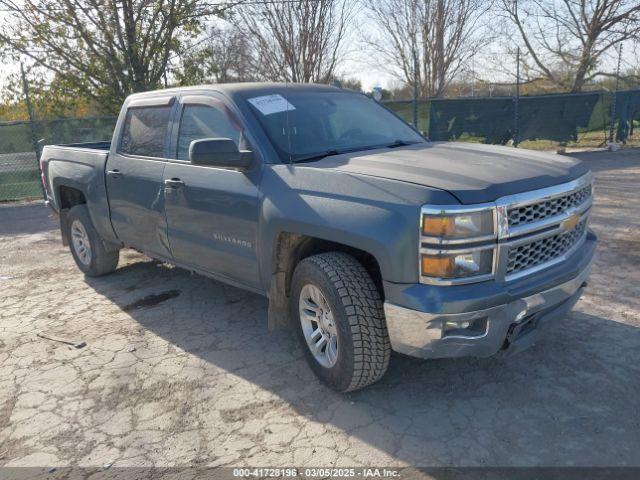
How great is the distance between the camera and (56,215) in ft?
20.5

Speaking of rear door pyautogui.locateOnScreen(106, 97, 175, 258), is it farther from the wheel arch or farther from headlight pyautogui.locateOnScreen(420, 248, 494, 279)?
headlight pyautogui.locateOnScreen(420, 248, 494, 279)

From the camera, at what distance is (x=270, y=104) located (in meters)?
3.86

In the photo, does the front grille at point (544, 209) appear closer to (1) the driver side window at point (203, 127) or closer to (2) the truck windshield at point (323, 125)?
(2) the truck windshield at point (323, 125)

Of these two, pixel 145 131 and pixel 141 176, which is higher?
pixel 145 131

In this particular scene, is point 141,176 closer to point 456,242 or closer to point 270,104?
point 270,104

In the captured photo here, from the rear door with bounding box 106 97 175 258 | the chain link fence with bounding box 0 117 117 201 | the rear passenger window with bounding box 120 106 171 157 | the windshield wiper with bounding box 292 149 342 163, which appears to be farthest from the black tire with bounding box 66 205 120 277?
the chain link fence with bounding box 0 117 117 201

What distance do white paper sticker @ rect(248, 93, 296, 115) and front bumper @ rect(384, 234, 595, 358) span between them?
1723 millimetres

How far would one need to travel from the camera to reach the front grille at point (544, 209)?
2795 millimetres

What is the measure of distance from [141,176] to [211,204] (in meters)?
1.04

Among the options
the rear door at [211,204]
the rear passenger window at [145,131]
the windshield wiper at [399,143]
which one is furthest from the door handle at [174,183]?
the windshield wiper at [399,143]

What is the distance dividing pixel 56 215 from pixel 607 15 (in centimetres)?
1956

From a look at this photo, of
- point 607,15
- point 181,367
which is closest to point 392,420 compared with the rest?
point 181,367

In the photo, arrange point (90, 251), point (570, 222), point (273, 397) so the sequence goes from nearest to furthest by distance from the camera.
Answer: point (570, 222), point (273, 397), point (90, 251)

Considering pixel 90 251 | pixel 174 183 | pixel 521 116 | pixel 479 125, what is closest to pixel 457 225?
pixel 174 183
